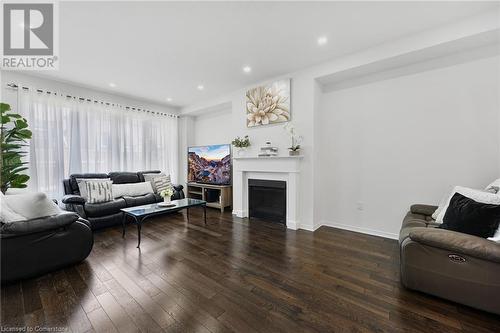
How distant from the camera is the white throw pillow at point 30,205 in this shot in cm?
207

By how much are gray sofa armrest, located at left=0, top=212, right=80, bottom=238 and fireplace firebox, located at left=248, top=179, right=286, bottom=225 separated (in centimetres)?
278

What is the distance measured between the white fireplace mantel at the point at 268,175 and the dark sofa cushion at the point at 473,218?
1956 millimetres

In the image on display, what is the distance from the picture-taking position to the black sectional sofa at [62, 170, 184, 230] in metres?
3.39

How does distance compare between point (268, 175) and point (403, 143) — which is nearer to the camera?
point (403, 143)

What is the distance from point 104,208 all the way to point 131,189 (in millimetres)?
747

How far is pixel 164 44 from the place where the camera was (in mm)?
2732

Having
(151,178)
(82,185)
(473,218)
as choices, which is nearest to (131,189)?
(151,178)

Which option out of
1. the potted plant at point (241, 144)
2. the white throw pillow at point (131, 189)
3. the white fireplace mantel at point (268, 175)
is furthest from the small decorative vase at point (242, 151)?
the white throw pillow at point (131, 189)

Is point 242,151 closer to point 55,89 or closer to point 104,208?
point 104,208

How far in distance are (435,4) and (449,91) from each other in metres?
1.17

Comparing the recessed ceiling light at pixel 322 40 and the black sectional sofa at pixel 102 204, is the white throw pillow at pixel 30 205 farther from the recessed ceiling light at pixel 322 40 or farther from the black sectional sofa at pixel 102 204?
the recessed ceiling light at pixel 322 40

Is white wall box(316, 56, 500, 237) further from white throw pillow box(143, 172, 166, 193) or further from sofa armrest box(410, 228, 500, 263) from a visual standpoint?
white throw pillow box(143, 172, 166, 193)

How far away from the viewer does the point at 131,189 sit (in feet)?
13.9

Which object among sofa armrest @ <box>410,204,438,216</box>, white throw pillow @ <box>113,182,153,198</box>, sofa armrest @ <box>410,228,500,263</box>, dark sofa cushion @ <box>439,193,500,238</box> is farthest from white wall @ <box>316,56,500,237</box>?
white throw pillow @ <box>113,182,153,198</box>
